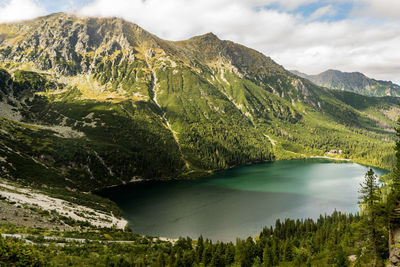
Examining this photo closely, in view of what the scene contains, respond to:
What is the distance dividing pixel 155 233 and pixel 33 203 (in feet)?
135

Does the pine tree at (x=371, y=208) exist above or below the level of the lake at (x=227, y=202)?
above

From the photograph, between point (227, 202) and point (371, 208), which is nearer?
point (371, 208)

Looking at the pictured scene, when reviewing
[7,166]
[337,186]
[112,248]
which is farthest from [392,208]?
[337,186]

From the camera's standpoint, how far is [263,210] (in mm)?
115125

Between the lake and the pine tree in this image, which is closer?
the pine tree

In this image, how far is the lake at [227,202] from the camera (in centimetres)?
9669

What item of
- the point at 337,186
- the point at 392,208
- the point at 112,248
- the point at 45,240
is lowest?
the point at 337,186

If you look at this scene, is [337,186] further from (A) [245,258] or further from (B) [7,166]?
(B) [7,166]

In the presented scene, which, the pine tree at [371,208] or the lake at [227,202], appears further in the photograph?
the lake at [227,202]

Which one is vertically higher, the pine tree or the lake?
the pine tree

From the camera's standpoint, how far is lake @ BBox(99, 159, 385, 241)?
96688mm

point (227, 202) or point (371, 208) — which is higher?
point (371, 208)

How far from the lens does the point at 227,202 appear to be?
126 meters

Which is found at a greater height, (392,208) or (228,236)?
(392,208)
